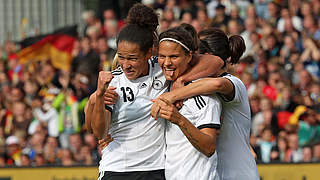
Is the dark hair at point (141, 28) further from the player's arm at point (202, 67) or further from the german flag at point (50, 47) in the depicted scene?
the german flag at point (50, 47)

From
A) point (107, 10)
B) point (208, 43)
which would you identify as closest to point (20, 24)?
point (107, 10)

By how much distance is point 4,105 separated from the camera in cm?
1282

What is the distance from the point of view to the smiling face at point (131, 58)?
15.9 feet

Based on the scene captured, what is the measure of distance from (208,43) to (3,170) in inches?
231

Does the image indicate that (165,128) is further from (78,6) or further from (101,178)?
(78,6)

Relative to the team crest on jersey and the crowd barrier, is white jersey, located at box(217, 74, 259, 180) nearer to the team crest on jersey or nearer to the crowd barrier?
the team crest on jersey

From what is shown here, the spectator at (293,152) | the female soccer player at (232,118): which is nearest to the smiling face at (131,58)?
the female soccer player at (232,118)

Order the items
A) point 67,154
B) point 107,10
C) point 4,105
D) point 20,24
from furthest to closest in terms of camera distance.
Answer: point 20,24, point 107,10, point 4,105, point 67,154

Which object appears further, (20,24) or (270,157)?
(20,24)

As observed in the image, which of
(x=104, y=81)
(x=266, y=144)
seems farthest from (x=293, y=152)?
(x=104, y=81)

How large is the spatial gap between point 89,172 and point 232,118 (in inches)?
196

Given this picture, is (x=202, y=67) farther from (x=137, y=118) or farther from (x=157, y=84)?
(x=137, y=118)

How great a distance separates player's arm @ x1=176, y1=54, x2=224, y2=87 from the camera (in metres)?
4.87

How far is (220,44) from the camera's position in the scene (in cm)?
521
